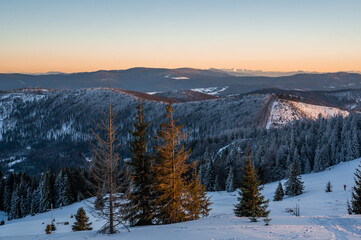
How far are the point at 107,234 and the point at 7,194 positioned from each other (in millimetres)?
76702

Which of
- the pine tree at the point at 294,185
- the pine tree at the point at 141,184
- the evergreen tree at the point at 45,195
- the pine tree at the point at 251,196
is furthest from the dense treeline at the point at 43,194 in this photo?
the pine tree at the point at 251,196

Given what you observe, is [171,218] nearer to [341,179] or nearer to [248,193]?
[248,193]

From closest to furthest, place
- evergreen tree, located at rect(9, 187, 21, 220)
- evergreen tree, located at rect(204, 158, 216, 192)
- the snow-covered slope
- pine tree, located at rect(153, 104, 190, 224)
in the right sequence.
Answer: pine tree, located at rect(153, 104, 190, 224) < evergreen tree, located at rect(204, 158, 216, 192) < evergreen tree, located at rect(9, 187, 21, 220) < the snow-covered slope

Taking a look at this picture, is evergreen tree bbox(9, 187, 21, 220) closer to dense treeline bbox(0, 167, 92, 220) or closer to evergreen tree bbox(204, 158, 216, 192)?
dense treeline bbox(0, 167, 92, 220)

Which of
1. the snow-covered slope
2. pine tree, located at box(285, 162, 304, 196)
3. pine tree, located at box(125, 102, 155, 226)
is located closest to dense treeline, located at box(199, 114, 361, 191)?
pine tree, located at box(285, 162, 304, 196)

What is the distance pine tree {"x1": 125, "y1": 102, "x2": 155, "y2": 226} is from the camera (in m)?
21.8

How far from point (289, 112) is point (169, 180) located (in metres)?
168

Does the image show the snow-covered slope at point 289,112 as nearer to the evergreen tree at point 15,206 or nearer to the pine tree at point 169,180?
the evergreen tree at point 15,206

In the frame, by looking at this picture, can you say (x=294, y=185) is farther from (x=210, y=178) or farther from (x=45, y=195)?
(x=45, y=195)

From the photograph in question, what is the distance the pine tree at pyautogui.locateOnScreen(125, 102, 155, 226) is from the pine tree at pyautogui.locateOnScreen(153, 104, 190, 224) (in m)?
0.62

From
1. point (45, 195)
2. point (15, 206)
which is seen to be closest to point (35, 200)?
point (15, 206)

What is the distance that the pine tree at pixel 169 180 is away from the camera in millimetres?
21703

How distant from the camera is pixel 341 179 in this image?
5294 cm

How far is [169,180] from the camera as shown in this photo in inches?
857
